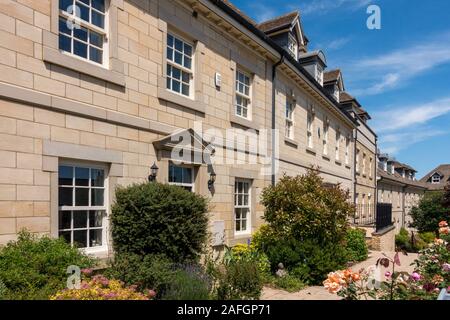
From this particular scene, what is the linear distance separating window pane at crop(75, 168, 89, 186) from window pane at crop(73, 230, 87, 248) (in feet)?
2.93

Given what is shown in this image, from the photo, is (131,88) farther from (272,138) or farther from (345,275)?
(272,138)

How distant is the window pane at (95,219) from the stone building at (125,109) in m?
0.03

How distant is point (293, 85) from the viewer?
574 inches

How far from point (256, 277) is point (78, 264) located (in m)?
3.31

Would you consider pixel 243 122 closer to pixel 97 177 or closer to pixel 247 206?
pixel 247 206

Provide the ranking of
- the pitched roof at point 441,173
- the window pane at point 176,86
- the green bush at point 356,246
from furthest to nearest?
the pitched roof at point 441,173 → the green bush at point 356,246 → the window pane at point 176,86

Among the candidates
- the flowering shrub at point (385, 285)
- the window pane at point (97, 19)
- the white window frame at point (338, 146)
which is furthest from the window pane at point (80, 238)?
the white window frame at point (338, 146)

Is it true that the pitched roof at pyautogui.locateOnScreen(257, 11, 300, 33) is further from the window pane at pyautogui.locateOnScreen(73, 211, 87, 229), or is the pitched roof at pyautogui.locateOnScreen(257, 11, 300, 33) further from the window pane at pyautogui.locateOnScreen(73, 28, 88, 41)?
the window pane at pyautogui.locateOnScreen(73, 211, 87, 229)

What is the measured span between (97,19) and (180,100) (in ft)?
8.32

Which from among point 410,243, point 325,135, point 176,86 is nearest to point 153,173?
point 176,86

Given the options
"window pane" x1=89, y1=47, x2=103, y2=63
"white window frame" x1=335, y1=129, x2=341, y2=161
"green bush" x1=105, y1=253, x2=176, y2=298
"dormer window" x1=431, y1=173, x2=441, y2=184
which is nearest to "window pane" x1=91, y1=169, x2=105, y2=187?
"green bush" x1=105, y1=253, x2=176, y2=298

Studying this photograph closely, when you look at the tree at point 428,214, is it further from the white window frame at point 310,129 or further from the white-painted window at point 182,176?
the white-painted window at point 182,176

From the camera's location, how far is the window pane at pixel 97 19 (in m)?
6.82
